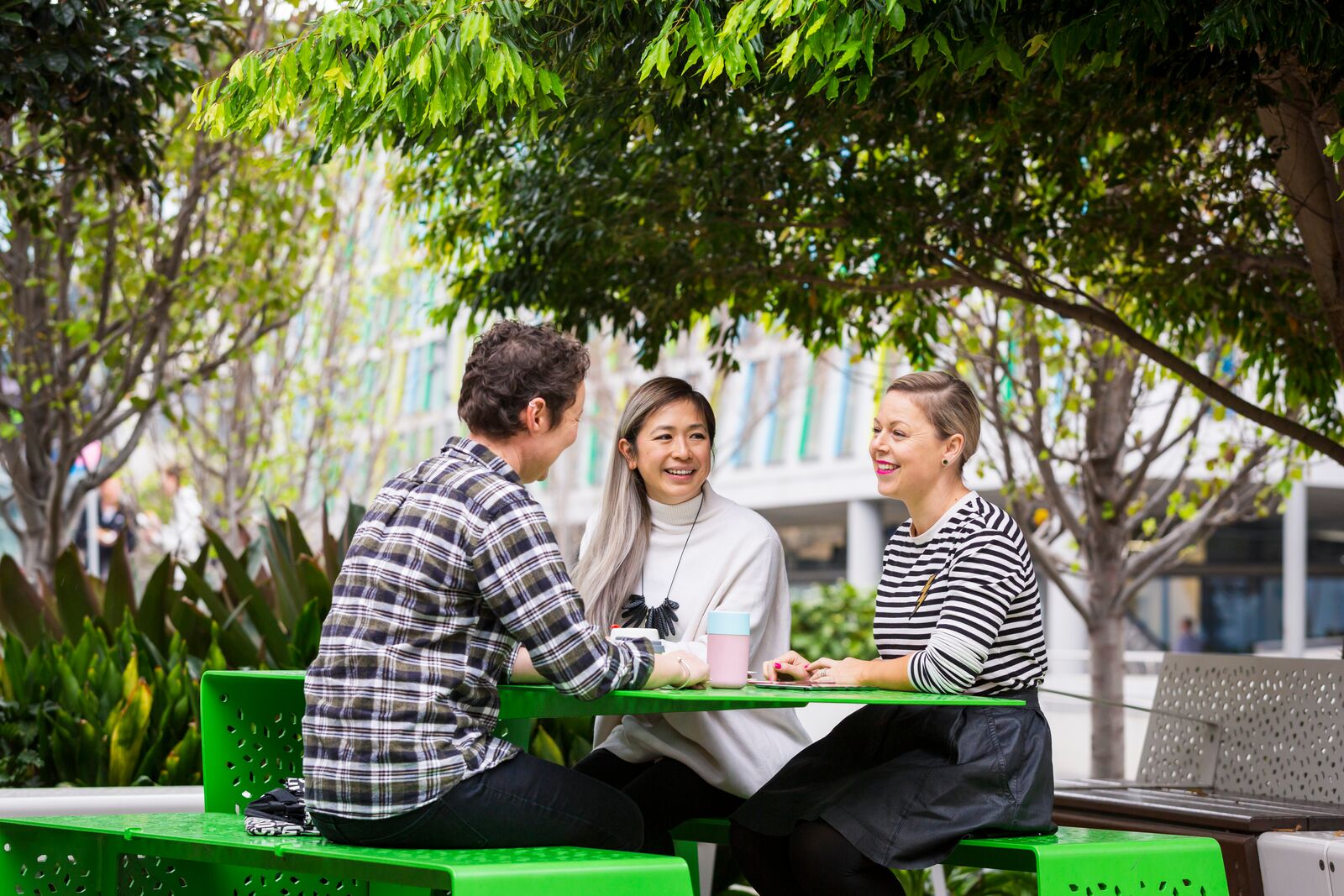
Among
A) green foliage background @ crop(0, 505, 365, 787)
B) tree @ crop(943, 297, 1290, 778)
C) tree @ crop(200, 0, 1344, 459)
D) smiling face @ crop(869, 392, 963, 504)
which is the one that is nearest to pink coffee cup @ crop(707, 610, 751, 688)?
smiling face @ crop(869, 392, 963, 504)

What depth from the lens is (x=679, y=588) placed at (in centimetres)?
429

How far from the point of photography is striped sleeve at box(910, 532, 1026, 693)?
3.43 m

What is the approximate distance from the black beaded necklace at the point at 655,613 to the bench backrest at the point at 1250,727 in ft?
7.70

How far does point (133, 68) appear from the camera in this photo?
5.64 meters

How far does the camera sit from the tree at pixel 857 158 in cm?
384

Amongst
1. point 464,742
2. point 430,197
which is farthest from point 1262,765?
point 430,197

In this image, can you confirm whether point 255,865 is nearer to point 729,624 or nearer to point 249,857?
point 249,857

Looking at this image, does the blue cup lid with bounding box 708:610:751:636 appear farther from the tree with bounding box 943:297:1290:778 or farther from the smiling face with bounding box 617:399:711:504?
the tree with bounding box 943:297:1290:778

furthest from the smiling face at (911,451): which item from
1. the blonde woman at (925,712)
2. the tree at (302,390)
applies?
the tree at (302,390)

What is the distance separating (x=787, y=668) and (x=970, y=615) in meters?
0.47

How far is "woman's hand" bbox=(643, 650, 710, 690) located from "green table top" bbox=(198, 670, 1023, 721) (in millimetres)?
28

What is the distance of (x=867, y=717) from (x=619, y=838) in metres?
0.79

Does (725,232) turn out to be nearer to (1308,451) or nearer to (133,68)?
(133,68)

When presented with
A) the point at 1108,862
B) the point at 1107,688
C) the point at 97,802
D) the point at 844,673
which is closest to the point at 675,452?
the point at 844,673
